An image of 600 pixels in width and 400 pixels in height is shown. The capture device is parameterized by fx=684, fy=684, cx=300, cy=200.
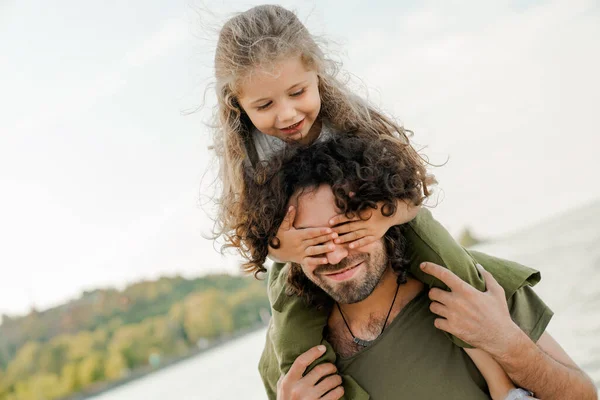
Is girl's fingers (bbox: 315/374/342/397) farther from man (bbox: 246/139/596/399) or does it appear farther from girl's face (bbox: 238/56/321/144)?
girl's face (bbox: 238/56/321/144)

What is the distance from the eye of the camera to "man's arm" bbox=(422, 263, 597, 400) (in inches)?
80.2

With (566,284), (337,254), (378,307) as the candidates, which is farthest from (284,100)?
(566,284)

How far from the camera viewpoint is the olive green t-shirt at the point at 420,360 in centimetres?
220

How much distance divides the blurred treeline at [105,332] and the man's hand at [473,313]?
23.0 metres

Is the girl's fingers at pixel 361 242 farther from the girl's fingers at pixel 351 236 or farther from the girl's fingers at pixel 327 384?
the girl's fingers at pixel 327 384

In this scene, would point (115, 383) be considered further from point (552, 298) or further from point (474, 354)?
point (474, 354)

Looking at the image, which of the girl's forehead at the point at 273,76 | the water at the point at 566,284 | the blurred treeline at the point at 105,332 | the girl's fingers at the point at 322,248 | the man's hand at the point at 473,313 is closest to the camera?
the man's hand at the point at 473,313

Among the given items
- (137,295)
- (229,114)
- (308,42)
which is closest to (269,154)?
(229,114)

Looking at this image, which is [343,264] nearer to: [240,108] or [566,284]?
[240,108]

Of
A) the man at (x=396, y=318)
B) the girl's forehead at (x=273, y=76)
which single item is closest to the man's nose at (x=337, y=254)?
the man at (x=396, y=318)

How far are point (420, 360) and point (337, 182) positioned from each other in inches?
25.5

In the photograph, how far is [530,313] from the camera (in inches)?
87.8

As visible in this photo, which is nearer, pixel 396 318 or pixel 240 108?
pixel 396 318

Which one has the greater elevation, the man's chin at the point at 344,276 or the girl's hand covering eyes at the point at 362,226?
the girl's hand covering eyes at the point at 362,226
